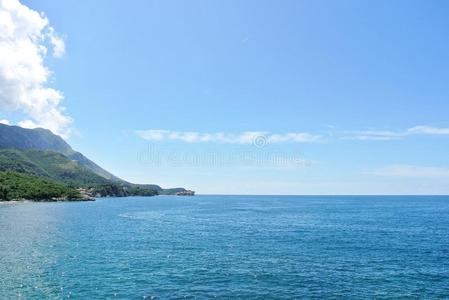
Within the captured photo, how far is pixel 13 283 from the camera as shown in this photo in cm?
5462

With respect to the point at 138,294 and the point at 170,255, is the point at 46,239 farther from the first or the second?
the point at 138,294

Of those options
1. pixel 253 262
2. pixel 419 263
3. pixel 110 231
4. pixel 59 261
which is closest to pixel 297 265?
pixel 253 262

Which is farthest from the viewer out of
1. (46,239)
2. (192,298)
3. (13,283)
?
(46,239)

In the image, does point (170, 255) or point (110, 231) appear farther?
point (110, 231)

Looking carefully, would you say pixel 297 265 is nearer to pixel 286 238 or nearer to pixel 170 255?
pixel 170 255

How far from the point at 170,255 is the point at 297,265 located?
25.9m

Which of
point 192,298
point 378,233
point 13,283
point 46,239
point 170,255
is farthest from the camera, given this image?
point 378,233

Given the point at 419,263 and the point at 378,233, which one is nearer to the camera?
the point at 419,263

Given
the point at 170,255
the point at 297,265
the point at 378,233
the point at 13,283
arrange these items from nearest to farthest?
the point at 13,283
the point at 297,265
the point at 170,255
the point at 378,233

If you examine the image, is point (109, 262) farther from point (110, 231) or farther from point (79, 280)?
point (110, 231)

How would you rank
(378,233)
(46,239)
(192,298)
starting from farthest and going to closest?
(378,233), (46,239), (192,298)

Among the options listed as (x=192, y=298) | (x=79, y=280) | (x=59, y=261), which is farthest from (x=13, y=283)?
(x=192, y=298)

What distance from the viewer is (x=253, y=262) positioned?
7138 centimetres

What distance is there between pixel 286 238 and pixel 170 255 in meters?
37.7
